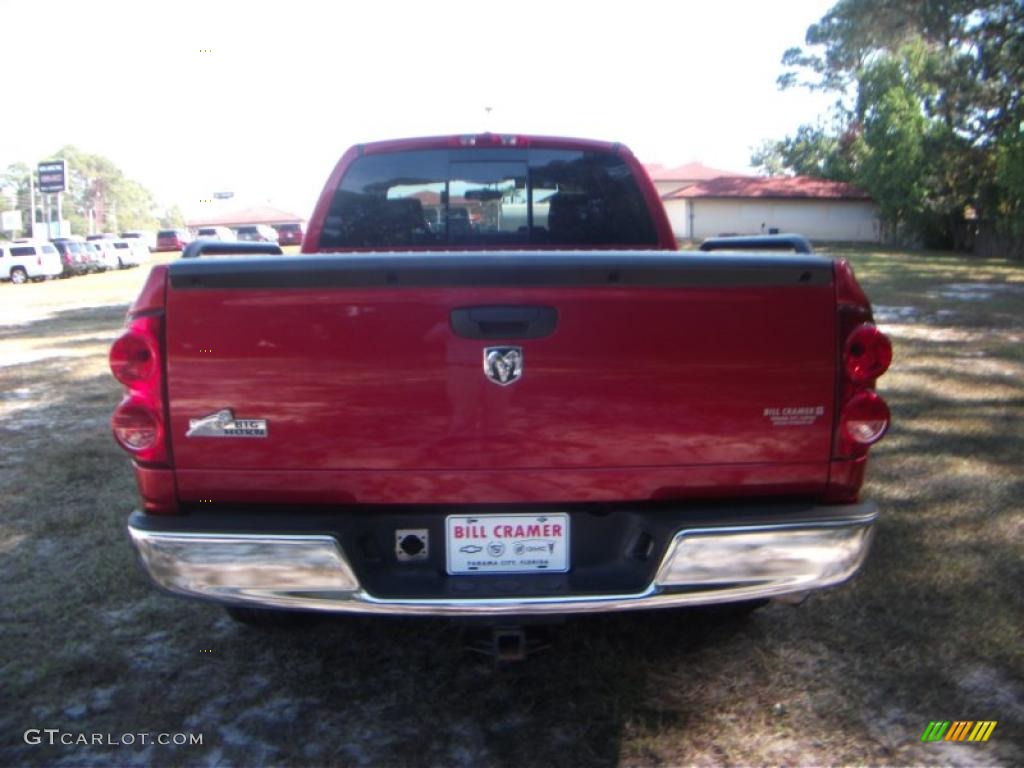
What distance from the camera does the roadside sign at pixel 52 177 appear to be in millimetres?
69500

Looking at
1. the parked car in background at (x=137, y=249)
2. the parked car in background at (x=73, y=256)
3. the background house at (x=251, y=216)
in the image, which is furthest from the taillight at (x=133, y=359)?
the background house at (x=251, y=216)

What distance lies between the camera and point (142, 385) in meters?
2.77

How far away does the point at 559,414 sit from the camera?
9.02 feet

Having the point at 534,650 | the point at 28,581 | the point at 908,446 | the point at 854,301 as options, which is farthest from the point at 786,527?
the point at 908,446

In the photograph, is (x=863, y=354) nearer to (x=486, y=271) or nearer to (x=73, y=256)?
(x=486, y=271)

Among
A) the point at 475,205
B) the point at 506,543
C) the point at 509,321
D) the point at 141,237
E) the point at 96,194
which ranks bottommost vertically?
the point at 141,237

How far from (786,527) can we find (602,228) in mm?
2501

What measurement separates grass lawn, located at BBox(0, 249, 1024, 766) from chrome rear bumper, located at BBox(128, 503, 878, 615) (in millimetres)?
598

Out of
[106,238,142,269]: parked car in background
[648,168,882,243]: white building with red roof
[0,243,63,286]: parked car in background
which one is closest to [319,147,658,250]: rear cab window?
[0,243,63,286]: parked car in background

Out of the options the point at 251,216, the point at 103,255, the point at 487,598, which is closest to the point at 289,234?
the point at 103,255

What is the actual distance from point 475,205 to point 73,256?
38.6 meters

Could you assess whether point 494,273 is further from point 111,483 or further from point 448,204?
point 111,483

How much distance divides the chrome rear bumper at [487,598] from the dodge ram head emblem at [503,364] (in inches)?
24.8

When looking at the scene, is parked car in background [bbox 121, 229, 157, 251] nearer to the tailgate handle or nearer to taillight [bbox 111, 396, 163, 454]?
taillight [bbox 111, 396, 163, 454]
